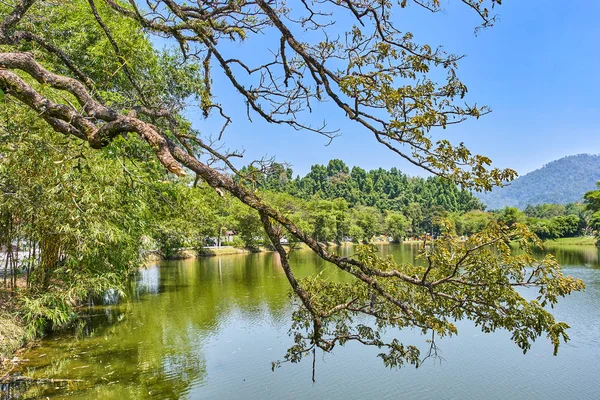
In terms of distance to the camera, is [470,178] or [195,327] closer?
[470,178]

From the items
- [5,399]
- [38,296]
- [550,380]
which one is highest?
[38,296]

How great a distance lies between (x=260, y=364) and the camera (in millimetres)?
7414

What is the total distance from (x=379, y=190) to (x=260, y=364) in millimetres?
88140

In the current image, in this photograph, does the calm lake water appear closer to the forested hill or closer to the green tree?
the green tree

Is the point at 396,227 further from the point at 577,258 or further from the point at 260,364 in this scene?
the point at 260,364

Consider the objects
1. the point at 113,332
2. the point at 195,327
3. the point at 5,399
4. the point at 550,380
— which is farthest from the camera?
the point at 195,327

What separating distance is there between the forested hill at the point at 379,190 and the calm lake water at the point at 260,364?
215 feet

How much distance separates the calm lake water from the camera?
20.5 ft

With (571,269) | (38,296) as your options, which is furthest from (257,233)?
(38,296)

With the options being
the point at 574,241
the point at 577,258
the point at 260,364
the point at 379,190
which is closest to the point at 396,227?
the point at 574,241

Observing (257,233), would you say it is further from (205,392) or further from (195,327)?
(205,392)

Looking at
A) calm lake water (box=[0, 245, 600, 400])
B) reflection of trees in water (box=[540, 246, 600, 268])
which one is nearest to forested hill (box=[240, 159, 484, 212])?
reflection of trees in water (box=[540, 246, 600, 268])

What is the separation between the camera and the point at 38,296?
24.2 feet

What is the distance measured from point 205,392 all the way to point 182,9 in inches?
194
